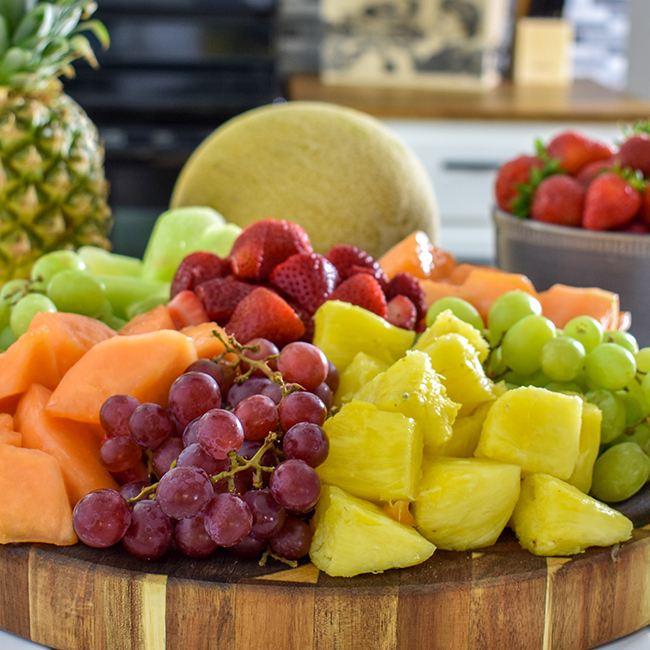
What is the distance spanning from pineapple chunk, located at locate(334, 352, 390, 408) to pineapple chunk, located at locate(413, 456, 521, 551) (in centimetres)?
12

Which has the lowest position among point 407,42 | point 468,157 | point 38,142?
point 468,157

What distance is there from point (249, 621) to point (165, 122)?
2.17m

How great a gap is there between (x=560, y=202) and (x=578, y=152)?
0.12m

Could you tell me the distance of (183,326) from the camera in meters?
0.80

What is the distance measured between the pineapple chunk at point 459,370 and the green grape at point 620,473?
0.39 ft

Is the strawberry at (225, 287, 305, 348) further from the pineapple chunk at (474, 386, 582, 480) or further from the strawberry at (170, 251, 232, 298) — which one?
the pineapple chunk at (474, 386, 582, 480)

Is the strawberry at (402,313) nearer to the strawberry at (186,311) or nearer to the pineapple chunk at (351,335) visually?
the pineapple chunk at (351,335)

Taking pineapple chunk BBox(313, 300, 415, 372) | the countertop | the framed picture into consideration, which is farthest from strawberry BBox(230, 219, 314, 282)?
the framed picture

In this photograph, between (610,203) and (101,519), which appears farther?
(610,203)

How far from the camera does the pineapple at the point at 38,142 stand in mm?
1196

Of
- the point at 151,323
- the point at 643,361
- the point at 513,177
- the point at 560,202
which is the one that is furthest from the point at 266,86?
the point at 643,361


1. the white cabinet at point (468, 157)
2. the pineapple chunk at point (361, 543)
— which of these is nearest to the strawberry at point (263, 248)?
the pineapple chunk at point (361, 543)

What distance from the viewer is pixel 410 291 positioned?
0.84 m

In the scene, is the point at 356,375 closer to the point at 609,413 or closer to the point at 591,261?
the point at 609,413
